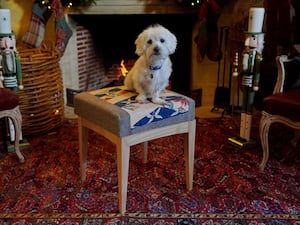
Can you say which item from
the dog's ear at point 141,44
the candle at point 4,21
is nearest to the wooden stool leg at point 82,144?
the dog's ear at point 141,44

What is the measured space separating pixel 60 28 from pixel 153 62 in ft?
5.20

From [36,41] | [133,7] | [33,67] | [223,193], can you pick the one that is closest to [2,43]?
[33,67]

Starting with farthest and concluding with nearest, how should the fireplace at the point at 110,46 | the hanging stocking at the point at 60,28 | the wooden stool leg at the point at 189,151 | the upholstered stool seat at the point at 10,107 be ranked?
the fireplace at the point at 110,46, the hanging stocking at the point at 60,28, the upholstered stool seat at the point at 10,107, the wooden stool leg at the point at 189,151

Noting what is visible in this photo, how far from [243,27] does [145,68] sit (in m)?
1.49

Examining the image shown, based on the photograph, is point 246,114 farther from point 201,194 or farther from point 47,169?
point 47,169

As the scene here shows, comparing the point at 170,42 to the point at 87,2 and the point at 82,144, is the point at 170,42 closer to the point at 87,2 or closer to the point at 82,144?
the point at 82,144

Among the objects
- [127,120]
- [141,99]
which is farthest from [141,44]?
[127,120]

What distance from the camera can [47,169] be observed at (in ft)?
7.71

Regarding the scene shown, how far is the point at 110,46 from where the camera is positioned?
4.10 meters

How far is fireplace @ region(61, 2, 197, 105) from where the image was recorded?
143 inches

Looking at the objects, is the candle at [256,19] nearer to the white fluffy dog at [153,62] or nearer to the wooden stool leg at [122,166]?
the white fluffy dog at [153,62]

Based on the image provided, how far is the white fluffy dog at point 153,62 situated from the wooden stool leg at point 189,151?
0.23m

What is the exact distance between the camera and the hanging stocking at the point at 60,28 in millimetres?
3080

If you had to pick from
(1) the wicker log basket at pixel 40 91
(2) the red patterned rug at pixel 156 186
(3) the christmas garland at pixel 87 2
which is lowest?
(2) the red patterned rug at pixel 156 186
